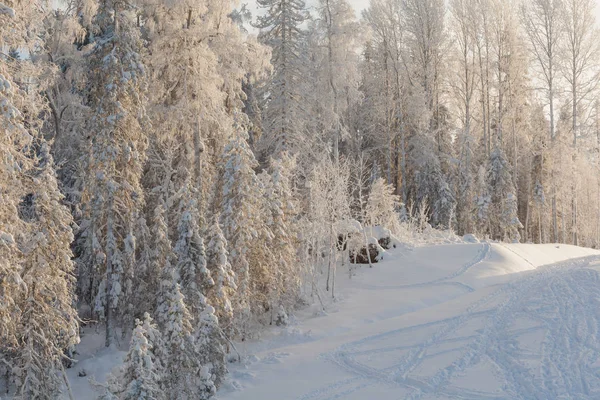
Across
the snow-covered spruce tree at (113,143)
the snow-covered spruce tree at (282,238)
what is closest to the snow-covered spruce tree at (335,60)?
the snow-covered spruce tree at (282,238)

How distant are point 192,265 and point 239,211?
7.70 feet

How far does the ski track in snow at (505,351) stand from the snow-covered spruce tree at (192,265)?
11.0 feet

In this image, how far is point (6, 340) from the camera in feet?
30.0

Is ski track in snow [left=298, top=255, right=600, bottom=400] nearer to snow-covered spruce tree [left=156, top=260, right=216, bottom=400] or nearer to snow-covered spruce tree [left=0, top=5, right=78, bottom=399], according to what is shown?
snow-covered spruce tree [left=156, top=260, right=216, bottom=400]

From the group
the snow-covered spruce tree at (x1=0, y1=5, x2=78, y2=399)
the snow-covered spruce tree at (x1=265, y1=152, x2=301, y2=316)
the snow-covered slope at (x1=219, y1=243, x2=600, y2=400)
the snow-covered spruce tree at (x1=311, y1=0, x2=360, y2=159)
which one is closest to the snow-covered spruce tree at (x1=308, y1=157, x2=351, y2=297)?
the snow-covered slope at (x1=219, y1=243, x2=600, y2=400)

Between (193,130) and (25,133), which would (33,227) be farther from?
(193,130)

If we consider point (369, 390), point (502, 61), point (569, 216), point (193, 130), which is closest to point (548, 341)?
point (369, 390)

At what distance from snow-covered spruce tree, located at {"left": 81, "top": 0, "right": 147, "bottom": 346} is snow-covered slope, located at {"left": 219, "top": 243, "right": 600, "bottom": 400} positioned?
4.50m

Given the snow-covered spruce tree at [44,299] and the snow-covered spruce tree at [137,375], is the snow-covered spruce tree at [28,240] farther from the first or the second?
the snow-covered spruce tree at [137,375]

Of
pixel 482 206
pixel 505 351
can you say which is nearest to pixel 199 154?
pixel 505 351

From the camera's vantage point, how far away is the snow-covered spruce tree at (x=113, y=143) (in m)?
13.4

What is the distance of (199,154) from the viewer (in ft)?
49.4

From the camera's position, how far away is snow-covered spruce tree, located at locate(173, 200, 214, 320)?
455 inches

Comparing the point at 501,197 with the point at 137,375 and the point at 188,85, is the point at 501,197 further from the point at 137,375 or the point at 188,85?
the point at 137,375
